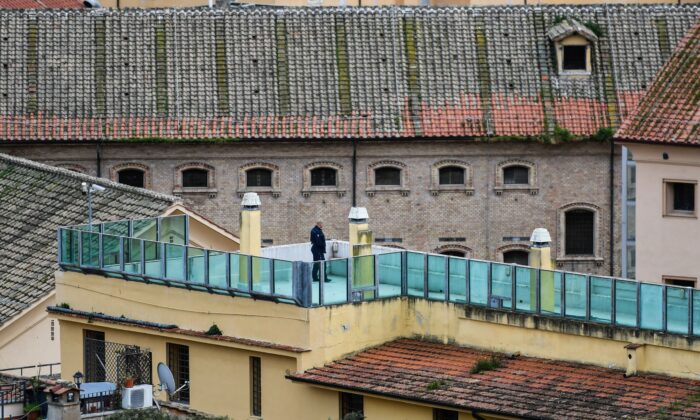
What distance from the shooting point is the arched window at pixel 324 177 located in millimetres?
81312

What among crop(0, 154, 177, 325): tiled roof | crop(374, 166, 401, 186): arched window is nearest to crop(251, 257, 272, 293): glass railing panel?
crop(0, 154, 177, 325): tiled roof

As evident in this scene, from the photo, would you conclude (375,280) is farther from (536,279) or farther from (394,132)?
(394,132)

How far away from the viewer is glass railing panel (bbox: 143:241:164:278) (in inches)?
2228

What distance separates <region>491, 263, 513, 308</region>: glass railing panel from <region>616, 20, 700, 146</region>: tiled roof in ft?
44.5

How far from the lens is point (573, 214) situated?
3238 inches

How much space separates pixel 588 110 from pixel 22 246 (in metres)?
22.6

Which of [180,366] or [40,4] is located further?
[40,4]

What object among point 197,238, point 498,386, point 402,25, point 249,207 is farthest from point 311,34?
point 498,386

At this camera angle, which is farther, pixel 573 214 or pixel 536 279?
pixel 573 214

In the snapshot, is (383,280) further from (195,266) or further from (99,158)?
(99,158)

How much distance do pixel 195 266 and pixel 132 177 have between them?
25713 millimetres

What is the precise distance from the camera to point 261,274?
5441 centimetres

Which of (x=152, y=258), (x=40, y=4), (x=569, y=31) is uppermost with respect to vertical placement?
(x=40, y=4)

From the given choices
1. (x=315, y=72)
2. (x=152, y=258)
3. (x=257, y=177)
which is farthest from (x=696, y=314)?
(x=315, y=72)
